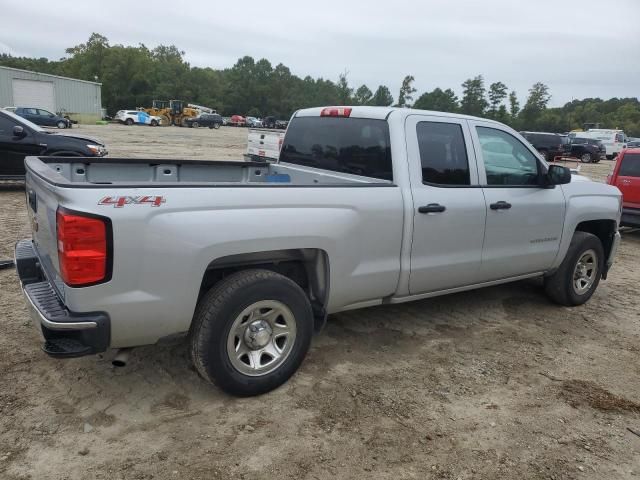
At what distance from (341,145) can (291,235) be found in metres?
1.44

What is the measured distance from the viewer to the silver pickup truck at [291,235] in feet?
8.95

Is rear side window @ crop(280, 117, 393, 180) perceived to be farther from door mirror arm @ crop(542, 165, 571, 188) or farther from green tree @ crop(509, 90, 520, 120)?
green tree @ crop(509, 90, 520, 120)

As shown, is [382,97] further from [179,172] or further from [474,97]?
[179,172]

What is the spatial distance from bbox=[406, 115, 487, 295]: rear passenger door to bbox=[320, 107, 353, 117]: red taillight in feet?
2.04

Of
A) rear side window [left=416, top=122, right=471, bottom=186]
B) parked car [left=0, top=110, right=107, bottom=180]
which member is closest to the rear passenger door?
rear side window [left=416, top=122, right=471, bottom=186]

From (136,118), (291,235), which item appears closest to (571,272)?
(291,235)

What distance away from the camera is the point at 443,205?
399 centimetres

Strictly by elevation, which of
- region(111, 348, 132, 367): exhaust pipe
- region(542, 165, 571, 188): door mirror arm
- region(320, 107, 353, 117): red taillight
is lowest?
region(111, 348, 132, 367): exhaust pipe

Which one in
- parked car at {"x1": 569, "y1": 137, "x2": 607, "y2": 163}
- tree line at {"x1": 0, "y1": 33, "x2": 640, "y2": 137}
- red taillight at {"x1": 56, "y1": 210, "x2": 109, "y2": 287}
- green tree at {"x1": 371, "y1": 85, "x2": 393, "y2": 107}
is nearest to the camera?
red taillight at {"x1": 56, "y1": 210, "x2": 109, "y2": 287}

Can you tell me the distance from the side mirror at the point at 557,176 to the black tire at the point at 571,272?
85 cm

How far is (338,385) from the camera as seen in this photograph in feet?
11.9

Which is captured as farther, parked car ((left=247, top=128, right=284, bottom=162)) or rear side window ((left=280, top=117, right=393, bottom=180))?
parked car ((left=247, top=128, right=284, bottom=162))

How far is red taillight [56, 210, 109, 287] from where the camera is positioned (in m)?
2.58

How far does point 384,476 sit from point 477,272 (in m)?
2.21
